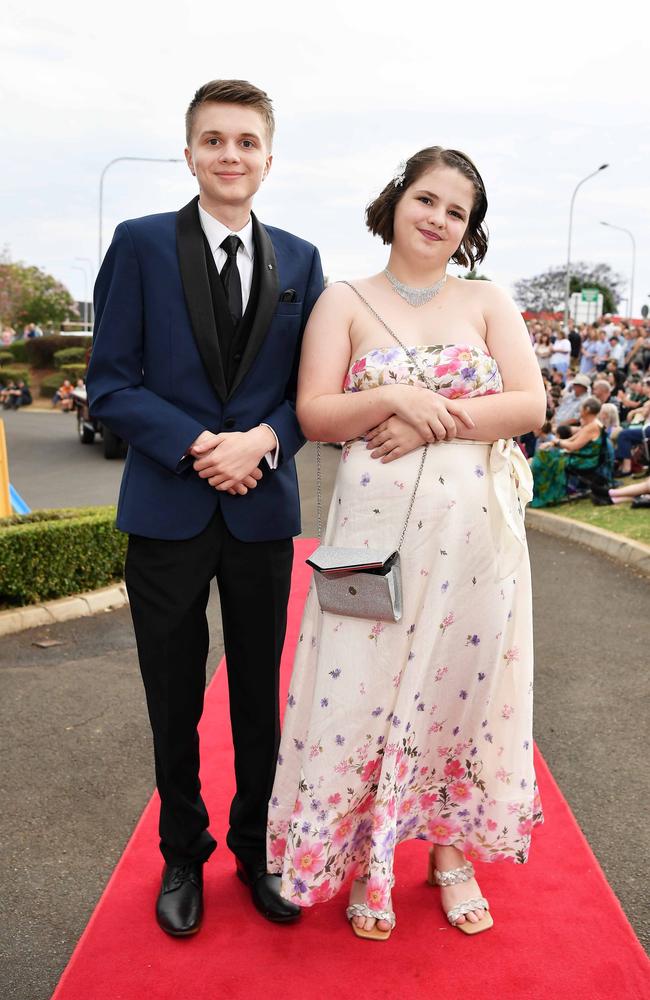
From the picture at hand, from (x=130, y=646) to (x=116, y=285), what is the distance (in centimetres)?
348

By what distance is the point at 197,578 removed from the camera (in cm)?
258

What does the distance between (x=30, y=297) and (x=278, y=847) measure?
7491cm

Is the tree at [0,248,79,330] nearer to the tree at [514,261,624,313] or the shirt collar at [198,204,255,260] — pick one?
the tree at [514,261,624,313]

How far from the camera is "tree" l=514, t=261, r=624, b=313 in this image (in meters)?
77.1

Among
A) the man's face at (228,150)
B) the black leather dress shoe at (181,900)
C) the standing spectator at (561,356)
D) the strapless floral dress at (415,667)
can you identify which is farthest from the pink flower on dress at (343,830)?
the standing spectator at (561,356)

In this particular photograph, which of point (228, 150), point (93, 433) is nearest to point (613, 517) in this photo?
point (228, 150)

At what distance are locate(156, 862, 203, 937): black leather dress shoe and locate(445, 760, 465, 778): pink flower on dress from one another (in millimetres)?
801

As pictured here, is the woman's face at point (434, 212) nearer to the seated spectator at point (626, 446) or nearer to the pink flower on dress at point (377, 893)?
the pink flower on dress at point (377, 893)

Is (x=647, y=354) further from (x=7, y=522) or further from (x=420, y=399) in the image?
(x=420, y=399)

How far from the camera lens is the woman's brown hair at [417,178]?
2543mm

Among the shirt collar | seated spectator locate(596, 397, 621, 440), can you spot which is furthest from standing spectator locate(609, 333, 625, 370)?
the shirt collar

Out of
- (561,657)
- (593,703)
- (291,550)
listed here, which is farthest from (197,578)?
(561,657)

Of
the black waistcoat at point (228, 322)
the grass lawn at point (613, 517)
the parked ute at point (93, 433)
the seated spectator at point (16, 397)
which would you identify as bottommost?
the seated spectator at point (16, 397)

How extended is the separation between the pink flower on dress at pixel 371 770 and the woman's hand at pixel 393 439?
2.74 ft
